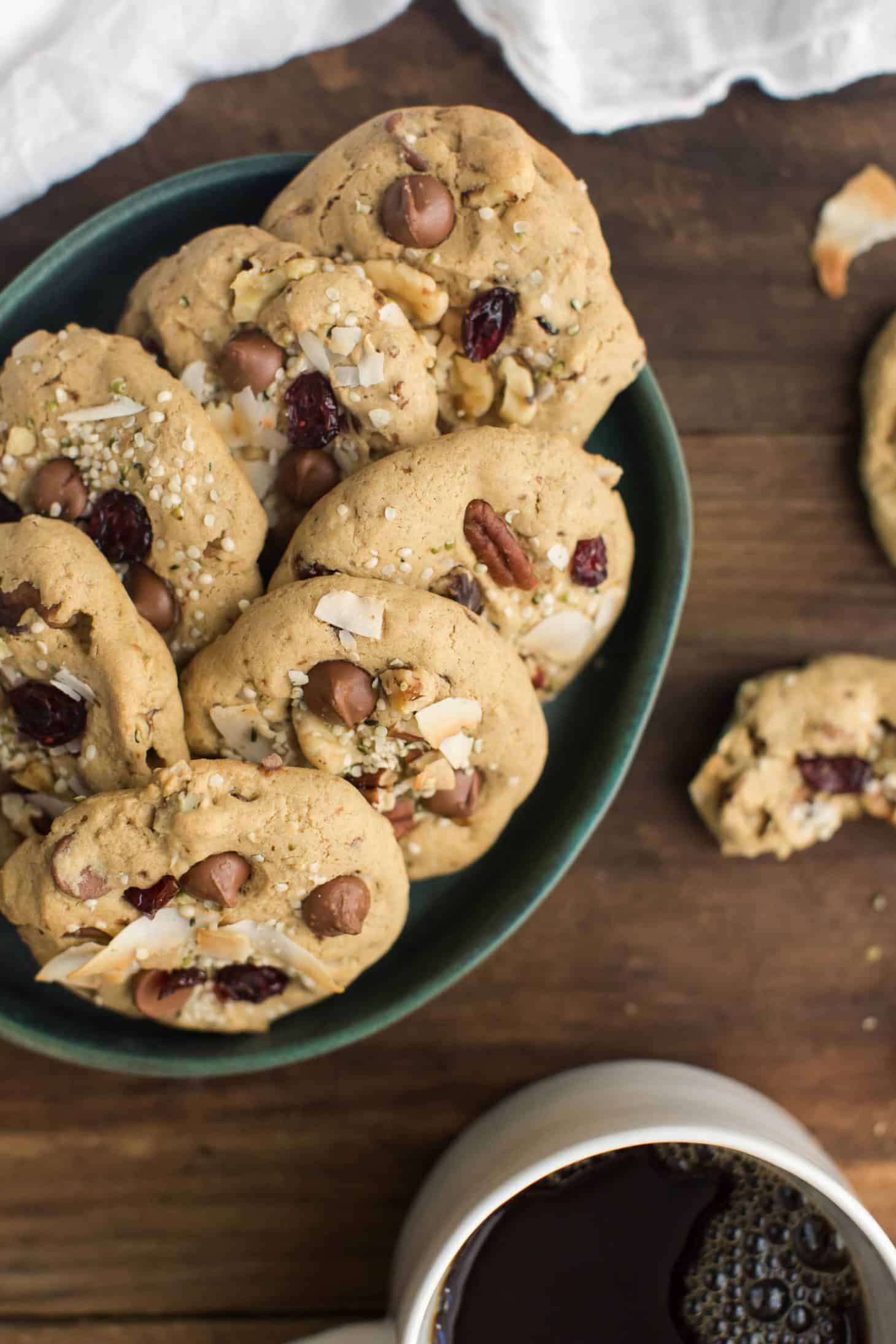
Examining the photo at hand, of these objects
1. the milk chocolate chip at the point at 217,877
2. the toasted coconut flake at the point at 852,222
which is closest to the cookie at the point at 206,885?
the milk chocolate chip at the point at 217,877

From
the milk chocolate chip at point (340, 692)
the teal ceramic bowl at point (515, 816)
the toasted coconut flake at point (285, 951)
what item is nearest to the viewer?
the milk chocolate chip at point (340, 692)

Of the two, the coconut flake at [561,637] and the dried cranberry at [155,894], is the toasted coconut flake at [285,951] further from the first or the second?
the coconut flake at [561,637]

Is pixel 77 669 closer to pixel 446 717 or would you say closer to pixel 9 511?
pixel 9 511

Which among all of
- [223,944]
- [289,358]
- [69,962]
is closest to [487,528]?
[289,358]

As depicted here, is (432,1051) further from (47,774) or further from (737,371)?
(737,371)

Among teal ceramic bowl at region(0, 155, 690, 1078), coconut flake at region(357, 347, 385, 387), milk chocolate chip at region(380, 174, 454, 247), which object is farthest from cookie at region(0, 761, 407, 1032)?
milk chocolate chip at region(380, 174, 454, 247)

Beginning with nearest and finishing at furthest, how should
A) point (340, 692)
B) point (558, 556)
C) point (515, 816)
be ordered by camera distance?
point (340, 692)
point (558, 556)
point (515, 816)
